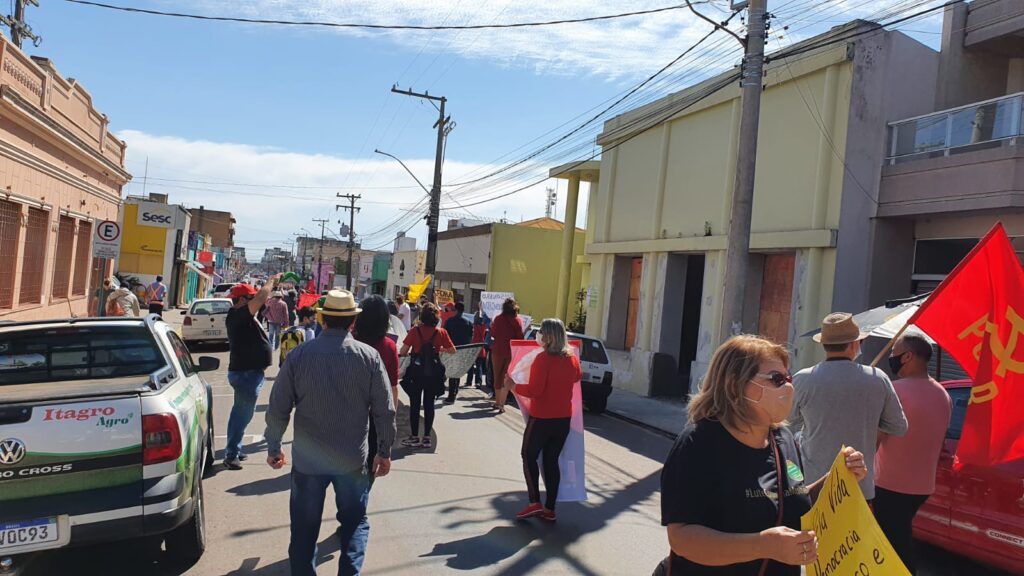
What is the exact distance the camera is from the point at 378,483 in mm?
7086

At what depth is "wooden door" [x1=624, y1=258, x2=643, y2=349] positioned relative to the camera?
1936 centimetres

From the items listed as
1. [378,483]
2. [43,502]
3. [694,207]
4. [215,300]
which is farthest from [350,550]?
[215,300]

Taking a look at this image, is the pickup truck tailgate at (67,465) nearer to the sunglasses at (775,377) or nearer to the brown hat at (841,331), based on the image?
the sunglasses at (775,377)

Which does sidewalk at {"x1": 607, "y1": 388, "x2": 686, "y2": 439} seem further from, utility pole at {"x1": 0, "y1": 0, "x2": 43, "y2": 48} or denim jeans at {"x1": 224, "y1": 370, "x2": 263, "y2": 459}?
utility pole at {"x1": 0, "y1": 0, "x2": 43, "y2": 48}

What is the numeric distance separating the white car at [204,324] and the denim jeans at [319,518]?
53.0 ft

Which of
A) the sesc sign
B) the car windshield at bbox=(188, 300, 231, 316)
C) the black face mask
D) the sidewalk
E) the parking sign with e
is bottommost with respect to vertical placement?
the sidewalk

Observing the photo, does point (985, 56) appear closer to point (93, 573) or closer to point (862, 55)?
point (862, 55)

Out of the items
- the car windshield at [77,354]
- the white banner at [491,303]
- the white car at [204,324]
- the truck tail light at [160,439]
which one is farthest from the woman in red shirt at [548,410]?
the white car at [204,324]

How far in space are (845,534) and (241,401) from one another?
20.1 feet

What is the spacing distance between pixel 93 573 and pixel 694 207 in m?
14.0

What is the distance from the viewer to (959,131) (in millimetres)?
11445

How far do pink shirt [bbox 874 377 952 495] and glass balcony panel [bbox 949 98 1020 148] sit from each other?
8069mm

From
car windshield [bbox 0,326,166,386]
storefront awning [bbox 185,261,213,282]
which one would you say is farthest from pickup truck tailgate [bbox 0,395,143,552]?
storefront awning [bbox 185,261,213,282]

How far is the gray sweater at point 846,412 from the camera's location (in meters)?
4.03
